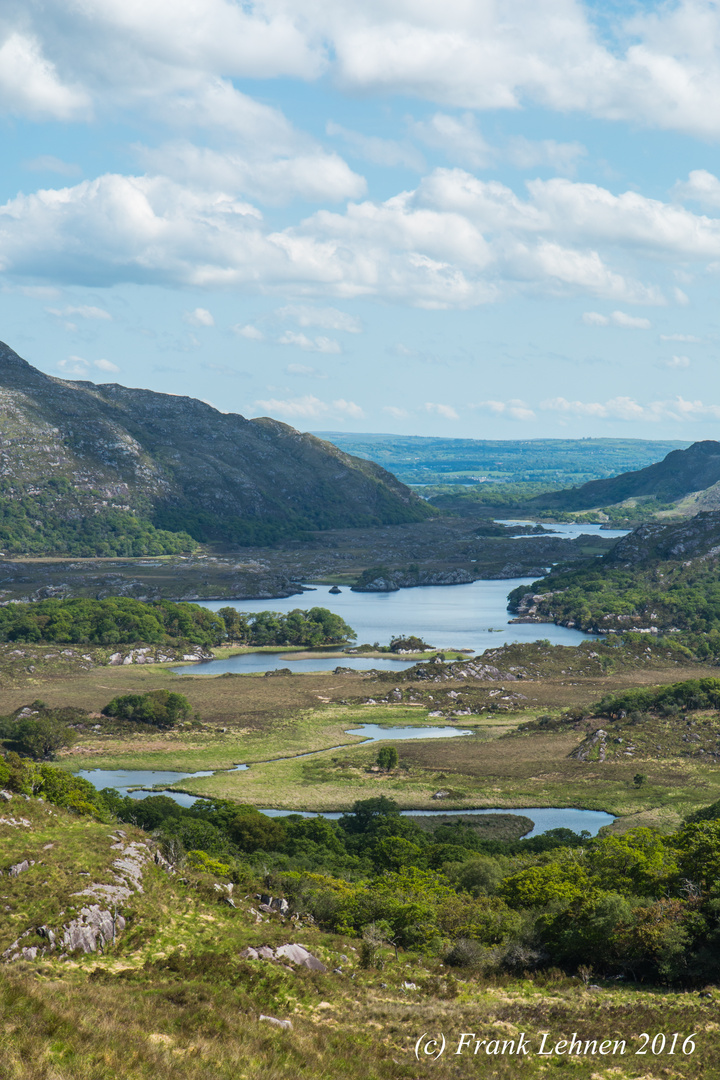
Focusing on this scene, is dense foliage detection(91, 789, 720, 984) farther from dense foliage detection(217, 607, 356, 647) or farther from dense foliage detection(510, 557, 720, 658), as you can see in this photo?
dense foliage detection(510, 557, 720, 658)

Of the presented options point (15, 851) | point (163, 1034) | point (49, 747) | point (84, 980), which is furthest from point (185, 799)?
point (163, 1034)

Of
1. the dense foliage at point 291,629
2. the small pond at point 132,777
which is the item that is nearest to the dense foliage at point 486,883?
the small pond at point 132,777

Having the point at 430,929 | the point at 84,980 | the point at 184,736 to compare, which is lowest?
the point at 184,736

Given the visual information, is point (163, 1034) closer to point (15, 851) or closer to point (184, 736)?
point (15, 851)

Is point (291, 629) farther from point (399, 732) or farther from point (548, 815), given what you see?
point (548, 815)

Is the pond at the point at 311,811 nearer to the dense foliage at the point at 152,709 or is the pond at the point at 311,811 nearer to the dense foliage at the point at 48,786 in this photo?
the dense foliage at the point at 152,709

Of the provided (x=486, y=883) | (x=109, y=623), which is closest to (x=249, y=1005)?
(x=486, y=883)
